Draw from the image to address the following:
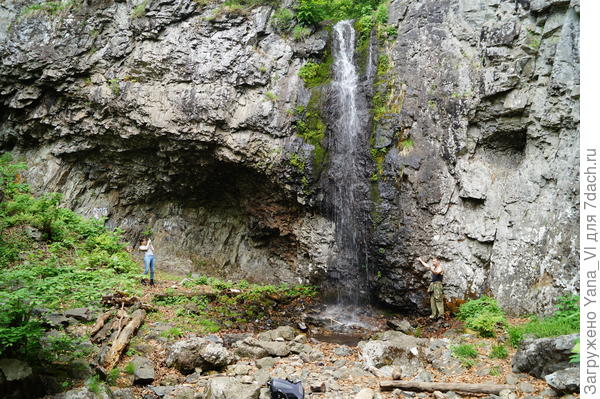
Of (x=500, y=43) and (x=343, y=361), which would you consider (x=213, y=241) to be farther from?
(x=500, y=43)

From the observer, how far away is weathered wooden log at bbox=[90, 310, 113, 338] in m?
7.52

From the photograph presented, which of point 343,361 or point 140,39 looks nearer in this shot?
point 343,361

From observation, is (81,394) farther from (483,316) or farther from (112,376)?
(483,316)

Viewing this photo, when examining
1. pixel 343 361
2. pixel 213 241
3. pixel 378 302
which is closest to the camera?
pixel 343 361

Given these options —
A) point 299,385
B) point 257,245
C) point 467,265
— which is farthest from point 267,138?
point 299,385

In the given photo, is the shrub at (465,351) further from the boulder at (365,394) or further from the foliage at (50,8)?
the foliage at (50,8)

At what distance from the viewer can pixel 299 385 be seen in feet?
19.5

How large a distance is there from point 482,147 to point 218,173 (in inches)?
365

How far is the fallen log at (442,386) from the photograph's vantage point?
19.5ft

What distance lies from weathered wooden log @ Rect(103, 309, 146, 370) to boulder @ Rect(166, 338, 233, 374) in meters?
0.87

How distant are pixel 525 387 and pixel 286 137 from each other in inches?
404

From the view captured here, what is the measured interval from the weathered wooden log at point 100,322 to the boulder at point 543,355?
782 cm

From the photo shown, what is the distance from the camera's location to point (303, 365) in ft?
24.4

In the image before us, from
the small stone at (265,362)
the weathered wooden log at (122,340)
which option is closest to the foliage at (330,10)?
the weathered wooden log at (122,340)
